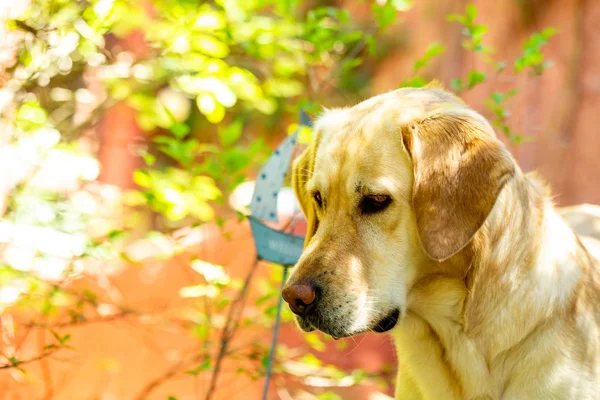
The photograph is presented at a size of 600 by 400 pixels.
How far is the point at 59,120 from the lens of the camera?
402cm

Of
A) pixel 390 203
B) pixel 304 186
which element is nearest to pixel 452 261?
pixel 390 203

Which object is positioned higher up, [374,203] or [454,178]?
[454,178]

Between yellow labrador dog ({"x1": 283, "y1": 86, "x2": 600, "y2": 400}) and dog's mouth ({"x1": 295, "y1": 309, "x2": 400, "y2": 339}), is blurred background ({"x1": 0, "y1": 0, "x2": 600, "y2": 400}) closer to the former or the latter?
yellow labrador dog ({"x1": 283, "y1": 86, "x2": 600, "y2": 400})

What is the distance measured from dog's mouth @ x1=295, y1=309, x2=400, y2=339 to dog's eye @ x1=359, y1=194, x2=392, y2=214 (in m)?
0.33

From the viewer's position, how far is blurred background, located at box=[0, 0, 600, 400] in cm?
300

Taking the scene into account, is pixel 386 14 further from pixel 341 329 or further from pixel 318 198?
pixel 341 329

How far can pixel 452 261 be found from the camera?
7.30ft

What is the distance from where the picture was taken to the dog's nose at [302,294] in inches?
82.6

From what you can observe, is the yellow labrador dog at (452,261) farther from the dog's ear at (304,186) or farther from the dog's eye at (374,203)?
the dog's ear at (304,186)

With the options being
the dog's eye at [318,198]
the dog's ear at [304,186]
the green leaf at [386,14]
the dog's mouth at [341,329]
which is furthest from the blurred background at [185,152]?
the dog's mouth at [341,329]

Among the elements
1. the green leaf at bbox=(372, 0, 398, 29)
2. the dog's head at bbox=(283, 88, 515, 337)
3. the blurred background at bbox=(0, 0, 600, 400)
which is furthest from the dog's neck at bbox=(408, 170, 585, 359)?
the green leaf at bbox=(372, 0, 398, 29)

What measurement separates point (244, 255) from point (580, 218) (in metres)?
2.58

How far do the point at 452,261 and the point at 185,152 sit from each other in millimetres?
1293

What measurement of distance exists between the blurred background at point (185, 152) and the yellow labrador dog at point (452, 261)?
0.81m
